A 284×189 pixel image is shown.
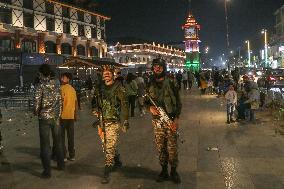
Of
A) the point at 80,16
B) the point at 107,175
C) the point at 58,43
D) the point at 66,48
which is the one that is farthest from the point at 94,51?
the point at 107,175

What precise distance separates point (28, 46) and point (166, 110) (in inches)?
1664

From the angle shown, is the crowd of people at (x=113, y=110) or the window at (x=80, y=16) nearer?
the crowd of people at (x=113, y=110)

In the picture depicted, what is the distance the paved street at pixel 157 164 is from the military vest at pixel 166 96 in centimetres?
125

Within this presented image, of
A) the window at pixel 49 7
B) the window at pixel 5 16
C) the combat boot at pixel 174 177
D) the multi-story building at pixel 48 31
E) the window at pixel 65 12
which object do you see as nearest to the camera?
the combat boot at pixel 174 177

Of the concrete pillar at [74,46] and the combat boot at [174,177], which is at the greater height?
the concrete pillar at [74,46]

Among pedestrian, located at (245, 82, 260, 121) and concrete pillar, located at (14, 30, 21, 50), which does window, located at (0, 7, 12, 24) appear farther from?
pedestrian, located at (245, 82, 260, 121)

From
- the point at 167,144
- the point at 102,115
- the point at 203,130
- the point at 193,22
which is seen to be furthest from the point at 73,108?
the point at 193,22

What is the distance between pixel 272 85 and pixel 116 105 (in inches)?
996

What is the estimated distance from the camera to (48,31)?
4916 cm

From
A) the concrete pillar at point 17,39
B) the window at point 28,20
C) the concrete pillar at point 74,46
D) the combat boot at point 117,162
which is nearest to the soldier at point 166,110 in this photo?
the combat boot at point 117,162

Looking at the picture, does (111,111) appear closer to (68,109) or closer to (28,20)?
(68,109)

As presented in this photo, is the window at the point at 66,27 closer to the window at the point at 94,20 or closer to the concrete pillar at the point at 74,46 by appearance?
the concrete pillar at the point at 74,46

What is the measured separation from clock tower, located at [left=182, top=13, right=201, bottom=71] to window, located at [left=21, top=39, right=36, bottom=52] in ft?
221

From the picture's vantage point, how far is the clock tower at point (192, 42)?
109562mm
